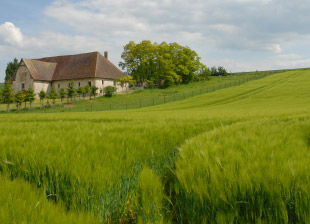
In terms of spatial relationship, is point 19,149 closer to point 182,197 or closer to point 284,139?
point 182,197

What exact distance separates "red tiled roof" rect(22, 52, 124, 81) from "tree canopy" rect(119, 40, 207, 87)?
22.2ft

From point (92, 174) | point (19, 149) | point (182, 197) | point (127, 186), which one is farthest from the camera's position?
point (19, 149)

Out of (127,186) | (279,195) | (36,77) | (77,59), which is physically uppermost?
(77,59)

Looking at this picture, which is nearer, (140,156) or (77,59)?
(140,156)

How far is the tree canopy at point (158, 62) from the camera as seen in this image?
231ft

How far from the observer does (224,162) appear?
2.26 m

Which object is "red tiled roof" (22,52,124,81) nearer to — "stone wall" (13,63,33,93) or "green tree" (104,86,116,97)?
"stone wall" (13,63,33,93)

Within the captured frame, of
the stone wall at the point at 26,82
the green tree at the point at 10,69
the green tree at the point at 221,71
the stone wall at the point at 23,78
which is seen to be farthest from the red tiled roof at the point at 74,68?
the green tree at the point at 221,71

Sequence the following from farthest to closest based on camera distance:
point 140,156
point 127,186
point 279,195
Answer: point 140,156 → point 127,186 → point 279,195

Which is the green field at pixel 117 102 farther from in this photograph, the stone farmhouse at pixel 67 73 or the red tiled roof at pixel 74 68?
the red tiled roof at pixel 74 68

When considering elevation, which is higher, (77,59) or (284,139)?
(77,59)

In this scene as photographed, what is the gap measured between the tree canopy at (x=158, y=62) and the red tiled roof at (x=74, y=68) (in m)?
6.78

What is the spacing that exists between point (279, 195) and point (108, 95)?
58772 millimetres

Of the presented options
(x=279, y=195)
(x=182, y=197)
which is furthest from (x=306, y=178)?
(x=182, y=197)
